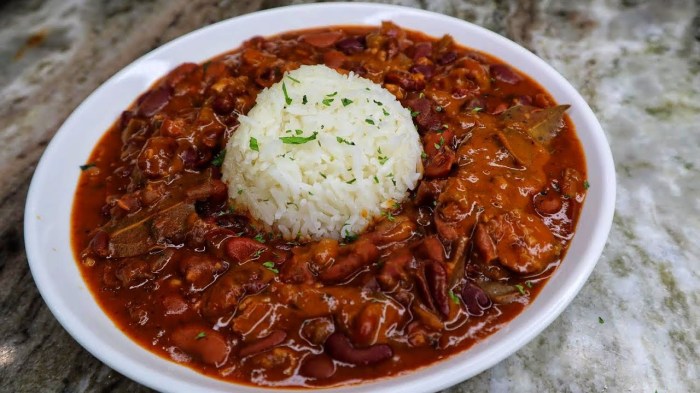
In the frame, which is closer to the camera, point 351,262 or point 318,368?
point 318,368

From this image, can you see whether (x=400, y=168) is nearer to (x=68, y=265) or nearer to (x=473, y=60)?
(x=473, y=60)

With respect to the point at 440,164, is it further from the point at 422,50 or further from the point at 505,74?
the point at 422,50

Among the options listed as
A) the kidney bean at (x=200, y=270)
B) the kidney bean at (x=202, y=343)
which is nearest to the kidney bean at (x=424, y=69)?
the kidney bean at (x=200, y=270)

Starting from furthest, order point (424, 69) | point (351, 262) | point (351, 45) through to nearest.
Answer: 1. point (351, 45)
2. point (424, 69)
3. point (351, 262)

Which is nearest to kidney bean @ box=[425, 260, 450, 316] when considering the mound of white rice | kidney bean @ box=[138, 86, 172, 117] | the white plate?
the white plate

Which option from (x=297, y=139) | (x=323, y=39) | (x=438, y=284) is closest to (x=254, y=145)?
(x=297, y=139)

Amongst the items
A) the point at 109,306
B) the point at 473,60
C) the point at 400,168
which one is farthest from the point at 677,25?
the point at 109,306

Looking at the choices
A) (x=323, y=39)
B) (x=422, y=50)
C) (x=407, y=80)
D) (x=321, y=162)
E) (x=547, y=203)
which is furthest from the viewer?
(x=323, y=39)

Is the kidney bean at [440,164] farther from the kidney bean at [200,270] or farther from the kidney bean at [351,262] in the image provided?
the kidney bean at [200,270]
